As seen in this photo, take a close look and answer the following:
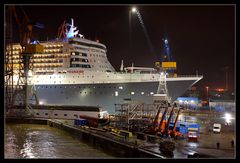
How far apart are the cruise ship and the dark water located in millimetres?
9674

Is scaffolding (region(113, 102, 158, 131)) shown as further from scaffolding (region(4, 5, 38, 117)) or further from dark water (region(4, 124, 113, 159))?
scaffolding (region(4, 5, 38, 117))

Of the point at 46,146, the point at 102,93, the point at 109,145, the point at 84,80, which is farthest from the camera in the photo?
the point at 84,80

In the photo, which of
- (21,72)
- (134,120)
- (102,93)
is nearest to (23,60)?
(21,72)

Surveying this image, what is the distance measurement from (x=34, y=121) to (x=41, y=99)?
17.9 feet

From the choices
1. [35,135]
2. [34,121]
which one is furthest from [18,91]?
[35,135]

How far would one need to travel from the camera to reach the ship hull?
33781 millimetres

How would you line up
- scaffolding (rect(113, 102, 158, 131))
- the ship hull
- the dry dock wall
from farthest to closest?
the ship hull → scaffolding (rect(113, 102, 158, 131)) → the dry dock wall

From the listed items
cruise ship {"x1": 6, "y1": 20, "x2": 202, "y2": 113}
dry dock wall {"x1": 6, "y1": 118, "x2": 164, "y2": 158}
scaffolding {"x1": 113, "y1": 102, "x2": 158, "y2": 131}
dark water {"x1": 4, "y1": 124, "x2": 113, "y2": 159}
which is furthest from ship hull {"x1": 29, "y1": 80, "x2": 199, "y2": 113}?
dark water {"x1": 4, "y1": 124, "x2": 113, "y2": 159}

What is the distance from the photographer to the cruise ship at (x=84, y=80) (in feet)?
111

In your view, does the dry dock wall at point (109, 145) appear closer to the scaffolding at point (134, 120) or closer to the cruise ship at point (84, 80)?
the scaffolding at point (134, 120)

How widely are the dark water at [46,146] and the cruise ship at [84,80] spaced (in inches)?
381

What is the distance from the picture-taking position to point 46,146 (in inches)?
747

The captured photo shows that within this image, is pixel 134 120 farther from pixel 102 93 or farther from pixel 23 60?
pixel 23 60

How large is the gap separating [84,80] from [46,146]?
52.7 feet
